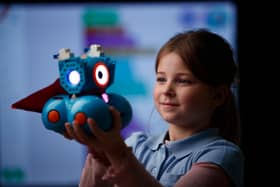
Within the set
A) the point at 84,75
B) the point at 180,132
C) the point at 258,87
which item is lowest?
the point at 258,87

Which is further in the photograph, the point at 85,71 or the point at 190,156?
the point at 190,156

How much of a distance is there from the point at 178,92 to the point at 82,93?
0.50 ft

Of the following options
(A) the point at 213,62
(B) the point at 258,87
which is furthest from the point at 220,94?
(B) the point at 258,87

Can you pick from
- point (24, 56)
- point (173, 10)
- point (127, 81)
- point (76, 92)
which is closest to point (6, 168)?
point (24, 56)

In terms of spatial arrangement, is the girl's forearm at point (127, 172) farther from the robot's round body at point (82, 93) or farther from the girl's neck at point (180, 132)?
the girl's neck at point (180, 132)

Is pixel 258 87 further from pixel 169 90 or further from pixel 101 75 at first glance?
pixel 101 75

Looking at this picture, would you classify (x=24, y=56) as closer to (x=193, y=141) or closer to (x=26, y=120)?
(x=26, y=120)

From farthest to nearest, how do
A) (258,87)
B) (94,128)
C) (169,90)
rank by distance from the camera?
(258,87) → (169,90) → (94,128)

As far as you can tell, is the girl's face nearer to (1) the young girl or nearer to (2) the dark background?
(1) the young girl

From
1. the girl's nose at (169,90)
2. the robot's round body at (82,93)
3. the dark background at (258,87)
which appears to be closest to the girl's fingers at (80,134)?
the robot's round body at (82,93)

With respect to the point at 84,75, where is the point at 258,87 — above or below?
below

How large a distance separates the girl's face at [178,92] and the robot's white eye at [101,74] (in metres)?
0.11

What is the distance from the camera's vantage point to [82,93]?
57 cm

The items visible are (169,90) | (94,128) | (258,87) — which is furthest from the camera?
(258,87)
